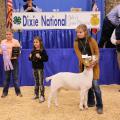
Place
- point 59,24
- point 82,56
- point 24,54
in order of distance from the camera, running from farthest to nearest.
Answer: point 59,24
point 24,54
point 82,56

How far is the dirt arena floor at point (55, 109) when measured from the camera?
594 centimetres

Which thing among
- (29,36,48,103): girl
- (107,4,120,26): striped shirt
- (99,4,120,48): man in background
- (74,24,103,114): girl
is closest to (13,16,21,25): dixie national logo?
(99,4,120,48): man in background

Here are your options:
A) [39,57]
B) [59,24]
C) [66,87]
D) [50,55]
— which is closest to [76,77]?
[66,87]

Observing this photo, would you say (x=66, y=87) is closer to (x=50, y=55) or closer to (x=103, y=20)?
(x=50, y=55)

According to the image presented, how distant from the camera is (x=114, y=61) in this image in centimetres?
Answer: 889

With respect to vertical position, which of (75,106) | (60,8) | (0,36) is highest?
(60,8)

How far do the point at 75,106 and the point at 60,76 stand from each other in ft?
2.08

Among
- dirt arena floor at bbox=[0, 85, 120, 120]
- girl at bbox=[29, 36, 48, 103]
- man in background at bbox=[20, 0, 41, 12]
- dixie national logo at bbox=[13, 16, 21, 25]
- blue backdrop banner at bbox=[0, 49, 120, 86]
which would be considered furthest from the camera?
man in background at bbox=[20, 0, 41, 12]

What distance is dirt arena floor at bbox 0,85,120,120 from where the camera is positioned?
234 inches

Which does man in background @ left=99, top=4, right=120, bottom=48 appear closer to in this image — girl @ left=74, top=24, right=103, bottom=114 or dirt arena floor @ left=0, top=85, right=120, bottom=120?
dirt arena floor @ left=0, top=85, right=120, bottom=120

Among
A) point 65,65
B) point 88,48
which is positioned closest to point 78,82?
point 88,48

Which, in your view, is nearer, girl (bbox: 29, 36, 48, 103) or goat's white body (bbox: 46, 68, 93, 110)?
goat's white body (bbox: 46, 68, 93, 110)

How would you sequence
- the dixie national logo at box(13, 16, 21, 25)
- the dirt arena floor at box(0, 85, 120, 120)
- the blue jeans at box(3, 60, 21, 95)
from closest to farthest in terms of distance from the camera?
the dirt arena floor at box(0, 85, 120, 120), the blue jeans at box(3, 60, 21, 95), the dixie national logo at box(13, 16, 21, 25)

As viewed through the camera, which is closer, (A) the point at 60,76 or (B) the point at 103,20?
(A) the point at 60,76
